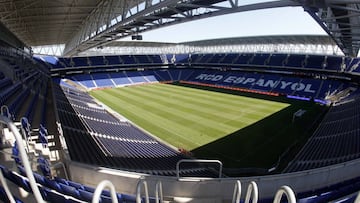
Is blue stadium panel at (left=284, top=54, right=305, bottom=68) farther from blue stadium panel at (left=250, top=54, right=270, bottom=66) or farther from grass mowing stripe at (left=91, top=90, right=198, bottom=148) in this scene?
grass mowing stripe at (left=91, top=90, right=198, bottom=148)

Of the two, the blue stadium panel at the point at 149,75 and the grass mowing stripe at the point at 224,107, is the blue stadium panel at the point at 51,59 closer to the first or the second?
the blue stadium panel at the point at 149,75

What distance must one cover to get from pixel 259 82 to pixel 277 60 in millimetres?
6609

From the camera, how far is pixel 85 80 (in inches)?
1654

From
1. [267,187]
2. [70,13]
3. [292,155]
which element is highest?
[70,13]

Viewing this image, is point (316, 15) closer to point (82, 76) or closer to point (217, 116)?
point (217, 116)

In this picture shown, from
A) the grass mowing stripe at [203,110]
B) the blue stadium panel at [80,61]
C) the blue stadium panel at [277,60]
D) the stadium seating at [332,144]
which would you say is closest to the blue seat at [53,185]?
the stadium seating at [332,144]

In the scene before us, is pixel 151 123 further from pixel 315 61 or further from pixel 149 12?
pixel 315 61

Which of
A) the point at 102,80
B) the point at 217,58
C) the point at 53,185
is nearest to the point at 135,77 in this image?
the point at 102,80

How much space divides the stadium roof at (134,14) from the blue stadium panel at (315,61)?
21.6ft

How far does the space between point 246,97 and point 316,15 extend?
17.9m

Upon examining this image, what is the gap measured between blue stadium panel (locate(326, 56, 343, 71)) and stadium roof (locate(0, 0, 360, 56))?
15.7 ft

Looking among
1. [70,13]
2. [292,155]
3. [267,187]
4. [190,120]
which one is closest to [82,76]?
[70,13]

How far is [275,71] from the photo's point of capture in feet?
124

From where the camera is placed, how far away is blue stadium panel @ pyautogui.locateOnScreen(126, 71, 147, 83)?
45.6 metres
